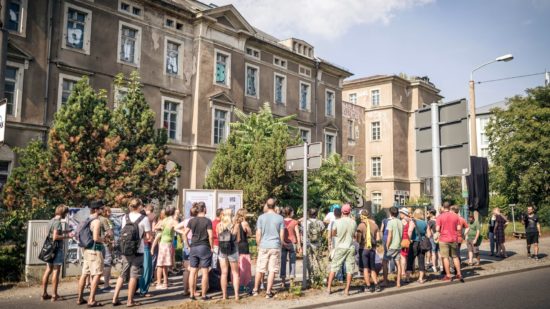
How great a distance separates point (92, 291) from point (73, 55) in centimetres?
1506

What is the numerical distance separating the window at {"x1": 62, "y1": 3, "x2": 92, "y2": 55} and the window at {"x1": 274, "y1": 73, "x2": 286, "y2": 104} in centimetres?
1307

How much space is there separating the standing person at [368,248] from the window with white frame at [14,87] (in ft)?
50.5

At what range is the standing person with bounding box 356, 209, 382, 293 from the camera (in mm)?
→ 10086

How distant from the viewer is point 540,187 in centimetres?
3338

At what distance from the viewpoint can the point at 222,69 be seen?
26578 mm

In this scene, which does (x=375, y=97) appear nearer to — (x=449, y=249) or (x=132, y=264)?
(x=449, y=249)

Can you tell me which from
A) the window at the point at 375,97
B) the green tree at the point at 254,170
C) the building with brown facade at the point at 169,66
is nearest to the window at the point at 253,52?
the building with brown facade at the point at 169,66

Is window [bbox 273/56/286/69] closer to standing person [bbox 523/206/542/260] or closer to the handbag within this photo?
standing person [bbox 523/206/542/260]

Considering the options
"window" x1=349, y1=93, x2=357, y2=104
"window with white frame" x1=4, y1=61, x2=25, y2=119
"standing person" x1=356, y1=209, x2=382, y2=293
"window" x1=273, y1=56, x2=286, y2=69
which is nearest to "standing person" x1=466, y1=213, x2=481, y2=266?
"standing person" x1=356, y1=209, x2=382, y2=293

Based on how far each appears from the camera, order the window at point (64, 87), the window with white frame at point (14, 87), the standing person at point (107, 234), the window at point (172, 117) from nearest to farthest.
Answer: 1. the standing person at point (107, 234)
2. the window with white frame at point (14, 87)
3. the window at point (64, 87)
4. the window at point (172, 117)

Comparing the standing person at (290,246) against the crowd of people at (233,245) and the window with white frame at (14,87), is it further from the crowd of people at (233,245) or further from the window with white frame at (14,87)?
the window with white frame at (14,87)

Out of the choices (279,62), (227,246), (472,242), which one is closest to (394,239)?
(227,246)

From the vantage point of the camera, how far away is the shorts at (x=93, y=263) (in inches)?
341

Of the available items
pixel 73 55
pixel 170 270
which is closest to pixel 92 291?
pixel 170 270
